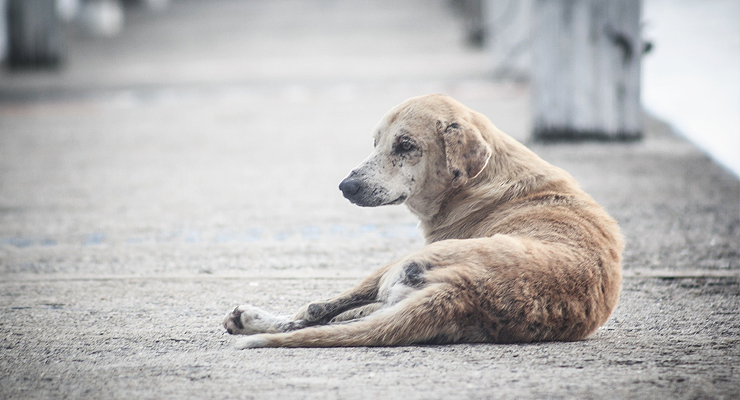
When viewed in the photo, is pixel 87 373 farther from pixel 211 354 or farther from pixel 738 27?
pixel 738 27

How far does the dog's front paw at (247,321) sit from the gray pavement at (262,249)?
7 centimetres

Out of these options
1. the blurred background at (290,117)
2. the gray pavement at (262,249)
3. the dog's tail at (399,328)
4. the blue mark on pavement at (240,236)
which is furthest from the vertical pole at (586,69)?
the dog's tail at (399,328)

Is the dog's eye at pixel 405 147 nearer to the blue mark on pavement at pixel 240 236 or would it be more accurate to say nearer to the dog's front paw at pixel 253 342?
the dog's front paw at pixel 253 342

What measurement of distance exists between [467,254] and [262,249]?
8.51 ft

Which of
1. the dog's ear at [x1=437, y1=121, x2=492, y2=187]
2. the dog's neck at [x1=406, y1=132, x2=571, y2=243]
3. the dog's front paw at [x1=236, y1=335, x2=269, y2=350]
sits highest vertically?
the dog's ear at [x1=437, y1=121, x2=492, y2=187]

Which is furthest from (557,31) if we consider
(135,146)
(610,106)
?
(135,146)

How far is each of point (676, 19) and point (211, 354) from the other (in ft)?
94.7

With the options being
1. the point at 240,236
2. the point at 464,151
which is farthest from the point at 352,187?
the point at 240,236

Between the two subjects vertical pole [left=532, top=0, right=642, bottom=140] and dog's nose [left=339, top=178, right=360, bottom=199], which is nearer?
dog's nose [left=339, top=178, right=360, bottom=199]

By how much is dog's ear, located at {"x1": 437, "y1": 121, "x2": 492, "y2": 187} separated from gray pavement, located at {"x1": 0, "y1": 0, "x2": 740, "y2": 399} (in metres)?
0.94

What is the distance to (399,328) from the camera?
3.29 meters

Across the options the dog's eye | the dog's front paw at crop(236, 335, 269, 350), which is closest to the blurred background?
the dog's eye

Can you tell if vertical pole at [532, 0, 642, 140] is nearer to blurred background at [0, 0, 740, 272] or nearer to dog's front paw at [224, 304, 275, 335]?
blurred background at [0, 0, 740, 272]

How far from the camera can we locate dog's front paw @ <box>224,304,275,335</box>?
363cm
